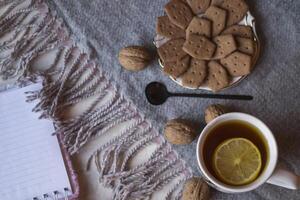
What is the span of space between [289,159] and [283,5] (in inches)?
9.6

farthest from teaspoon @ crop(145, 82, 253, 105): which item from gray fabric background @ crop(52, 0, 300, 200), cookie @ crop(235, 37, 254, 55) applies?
cookie @ crop(235, 37, 254, 55)

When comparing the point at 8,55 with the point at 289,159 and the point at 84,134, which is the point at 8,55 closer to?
the point at 84,134

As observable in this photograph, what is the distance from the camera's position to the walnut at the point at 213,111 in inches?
32.9

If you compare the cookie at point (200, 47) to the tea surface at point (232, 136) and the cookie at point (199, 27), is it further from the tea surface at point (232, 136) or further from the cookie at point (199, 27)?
the tea surface at point (232, 136)

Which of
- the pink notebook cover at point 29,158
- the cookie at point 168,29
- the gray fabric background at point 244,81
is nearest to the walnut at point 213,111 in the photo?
the gray fabric background at point 244,81

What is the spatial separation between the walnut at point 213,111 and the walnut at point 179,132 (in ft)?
0.10

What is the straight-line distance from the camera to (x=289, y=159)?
2.78ft

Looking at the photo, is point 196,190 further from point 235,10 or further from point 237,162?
point 235,10

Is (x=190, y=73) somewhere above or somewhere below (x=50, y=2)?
below

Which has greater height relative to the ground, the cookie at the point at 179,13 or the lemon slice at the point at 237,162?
the cookie at the point at 179,13

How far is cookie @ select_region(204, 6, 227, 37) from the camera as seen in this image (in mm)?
859

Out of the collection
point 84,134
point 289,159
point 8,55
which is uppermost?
point 8,55

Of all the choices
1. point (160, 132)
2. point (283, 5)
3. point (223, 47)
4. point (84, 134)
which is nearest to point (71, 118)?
→ point (84, 134)

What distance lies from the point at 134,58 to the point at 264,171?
26 cm
